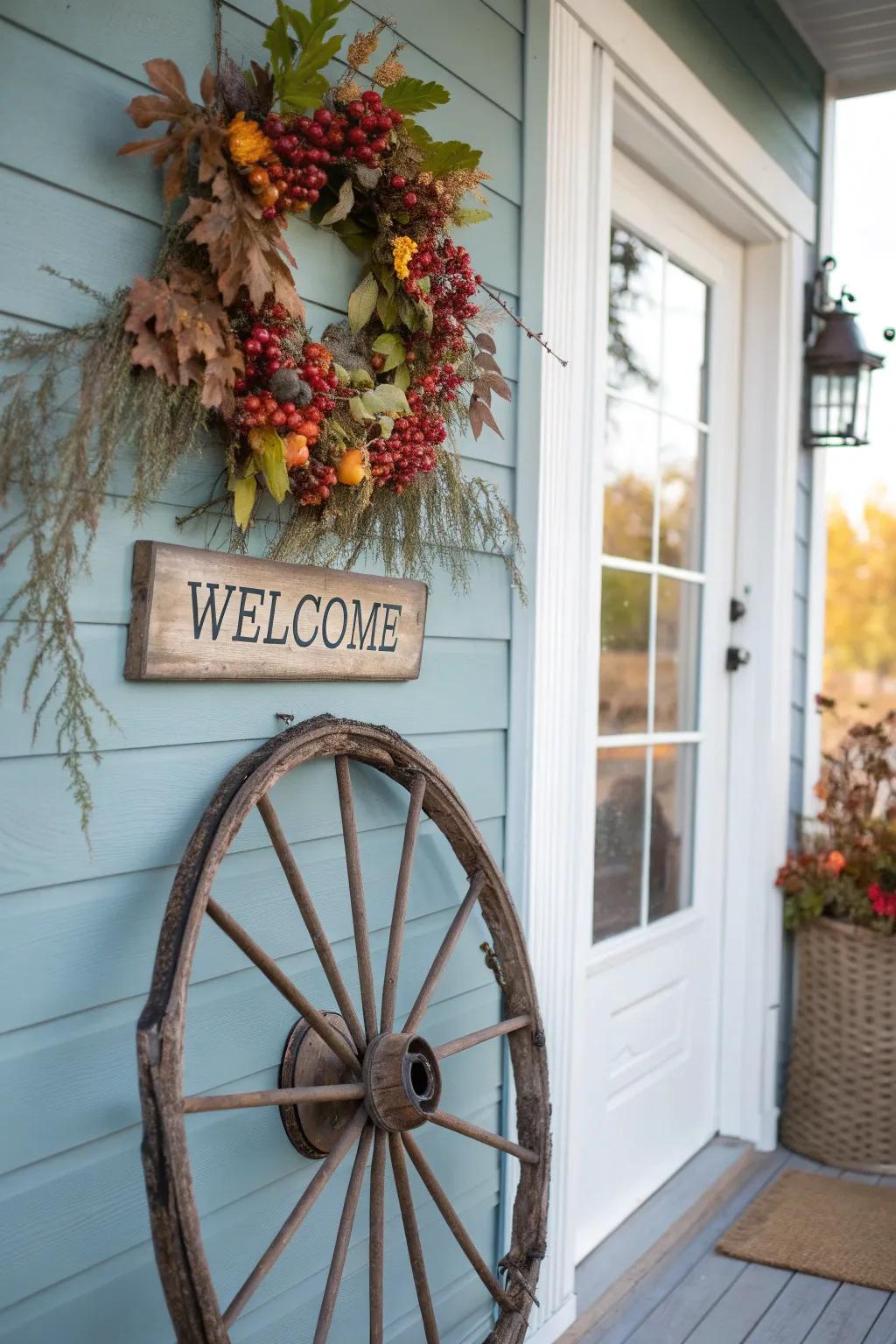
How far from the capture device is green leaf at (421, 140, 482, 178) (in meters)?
1.57

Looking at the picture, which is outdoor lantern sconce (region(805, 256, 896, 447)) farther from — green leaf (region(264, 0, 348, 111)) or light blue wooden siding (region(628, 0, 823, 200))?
green leaf (region(264, 0, 348, 111))

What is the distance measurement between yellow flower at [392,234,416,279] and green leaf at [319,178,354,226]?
83 millimetres

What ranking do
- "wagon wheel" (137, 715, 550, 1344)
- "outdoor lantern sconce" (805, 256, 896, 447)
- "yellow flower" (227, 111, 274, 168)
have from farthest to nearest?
"outdoor lantern sconce" (805, 256, 896, 447)
"yellow flower" (227, 111, 274, 168)
"wagon wheel" (137, 715, 550, 1344)

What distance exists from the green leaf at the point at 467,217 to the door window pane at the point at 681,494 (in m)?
1.30

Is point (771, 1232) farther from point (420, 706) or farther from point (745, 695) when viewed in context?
point (420, 706)

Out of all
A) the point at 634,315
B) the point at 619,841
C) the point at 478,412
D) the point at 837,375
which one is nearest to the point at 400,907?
the point at 478,412

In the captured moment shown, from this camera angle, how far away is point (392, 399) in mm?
1550

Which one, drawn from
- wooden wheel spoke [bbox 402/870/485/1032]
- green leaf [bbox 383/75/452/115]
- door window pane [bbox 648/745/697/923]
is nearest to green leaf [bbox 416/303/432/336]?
green leaf [bbox 383/75/452/115]

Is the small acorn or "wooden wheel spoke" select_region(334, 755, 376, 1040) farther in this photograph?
"wooden wheel spoke" select_region(334, 755, 376, 1040)

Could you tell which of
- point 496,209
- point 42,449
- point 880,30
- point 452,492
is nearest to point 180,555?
point 42,449

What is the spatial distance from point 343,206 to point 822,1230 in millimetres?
2382

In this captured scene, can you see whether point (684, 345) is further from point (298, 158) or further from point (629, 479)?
point (298, 158)

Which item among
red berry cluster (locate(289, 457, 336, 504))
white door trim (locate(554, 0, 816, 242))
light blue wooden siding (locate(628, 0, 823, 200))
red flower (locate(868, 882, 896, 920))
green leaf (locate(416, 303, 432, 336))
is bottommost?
red flower (locate(868, 882, 896, 920))

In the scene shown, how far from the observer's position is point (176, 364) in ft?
4.18
